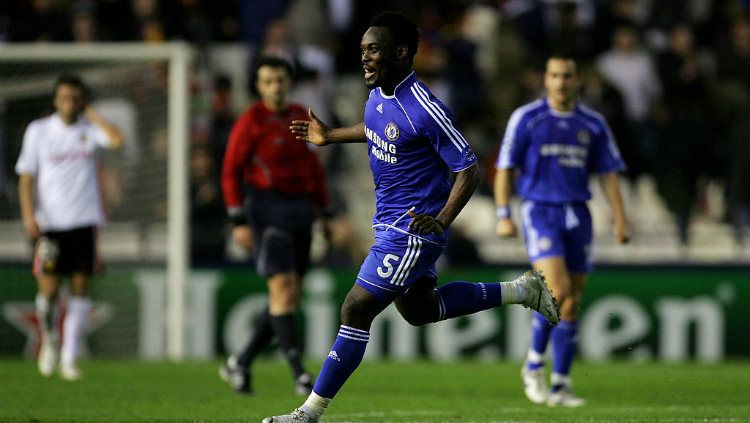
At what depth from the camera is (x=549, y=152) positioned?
34.0ft

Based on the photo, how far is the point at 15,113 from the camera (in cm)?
1534

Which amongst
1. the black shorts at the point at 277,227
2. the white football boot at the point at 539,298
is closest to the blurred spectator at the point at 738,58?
the black shorts at the point at 277,227

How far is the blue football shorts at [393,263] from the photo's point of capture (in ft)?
25.3

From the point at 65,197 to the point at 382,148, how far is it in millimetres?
5626

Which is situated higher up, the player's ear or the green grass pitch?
the player's ear

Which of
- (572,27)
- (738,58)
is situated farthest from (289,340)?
(738,58)

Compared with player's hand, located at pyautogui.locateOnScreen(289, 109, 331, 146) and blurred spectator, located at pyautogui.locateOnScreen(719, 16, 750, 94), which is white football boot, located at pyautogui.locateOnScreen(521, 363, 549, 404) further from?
blurred spectator, located at pyautogui.locateOnScreen(719, 16, 750, 94)

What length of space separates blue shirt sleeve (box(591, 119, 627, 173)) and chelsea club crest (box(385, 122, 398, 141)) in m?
3.19

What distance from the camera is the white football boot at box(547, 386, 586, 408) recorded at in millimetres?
10031

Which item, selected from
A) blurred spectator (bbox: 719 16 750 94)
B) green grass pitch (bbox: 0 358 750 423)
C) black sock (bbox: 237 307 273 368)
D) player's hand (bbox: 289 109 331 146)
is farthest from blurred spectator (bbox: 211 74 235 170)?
player's hand (bbox: 289 109 331 146)

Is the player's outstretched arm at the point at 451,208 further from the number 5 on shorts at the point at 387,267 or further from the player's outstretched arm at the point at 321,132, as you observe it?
the player's outstretched arm at the point at 321,132

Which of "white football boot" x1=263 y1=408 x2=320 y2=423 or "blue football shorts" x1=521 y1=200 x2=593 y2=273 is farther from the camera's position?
"blue football shorts" x1=521 y1=200 x2=593 y2=273

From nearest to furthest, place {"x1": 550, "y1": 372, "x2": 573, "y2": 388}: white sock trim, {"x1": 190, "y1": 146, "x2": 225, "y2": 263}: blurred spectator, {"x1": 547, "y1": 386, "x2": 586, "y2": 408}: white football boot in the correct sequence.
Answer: {"x1": 547, "y1": 386, "x2": 586, "y2": 408}: white football boot
{"x1": 550, "y1": 372, "x2": 573, "y2": 388}: white sock trim
{"x1": 190, "y1": 146, "x2": 225, "y2": 263}: blurred spectator

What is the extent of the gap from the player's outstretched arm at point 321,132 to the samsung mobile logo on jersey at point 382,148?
10 centimetres
